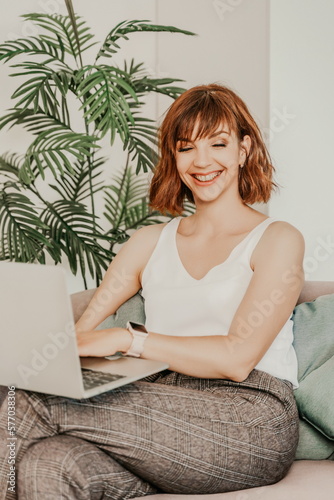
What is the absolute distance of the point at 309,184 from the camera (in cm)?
263

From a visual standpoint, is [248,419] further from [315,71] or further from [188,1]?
[188,1]

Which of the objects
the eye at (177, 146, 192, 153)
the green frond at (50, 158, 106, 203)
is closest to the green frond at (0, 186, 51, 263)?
the green frond at (50, 158, 106, 203)

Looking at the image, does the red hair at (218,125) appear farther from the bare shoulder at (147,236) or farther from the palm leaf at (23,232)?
the palm leaf at (23,232)

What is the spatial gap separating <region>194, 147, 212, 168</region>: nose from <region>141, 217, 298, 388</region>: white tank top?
217 mm

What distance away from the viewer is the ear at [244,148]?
1896mm

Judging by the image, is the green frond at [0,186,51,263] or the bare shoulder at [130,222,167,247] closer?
the bare shoulder at [130,222,167,247]

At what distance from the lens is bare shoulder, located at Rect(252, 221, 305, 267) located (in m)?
1.66

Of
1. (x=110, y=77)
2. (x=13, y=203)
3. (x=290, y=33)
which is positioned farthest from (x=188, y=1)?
(x=13, y=203)

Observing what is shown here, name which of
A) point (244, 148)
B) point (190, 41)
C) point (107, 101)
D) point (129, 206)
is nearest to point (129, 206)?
point (129, 206)

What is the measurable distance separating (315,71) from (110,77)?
0.77 metres

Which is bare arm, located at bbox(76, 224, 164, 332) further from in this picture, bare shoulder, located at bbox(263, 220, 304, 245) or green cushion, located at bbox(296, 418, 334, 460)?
green cushion, located at bbox(296, 418, 334, 460)

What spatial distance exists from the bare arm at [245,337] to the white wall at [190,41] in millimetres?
1301

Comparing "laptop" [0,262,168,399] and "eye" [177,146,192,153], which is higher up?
"eye" [177,146,192,153]

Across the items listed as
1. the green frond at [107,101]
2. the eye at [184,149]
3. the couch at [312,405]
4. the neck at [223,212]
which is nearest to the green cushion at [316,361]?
the couch at [312,405]
